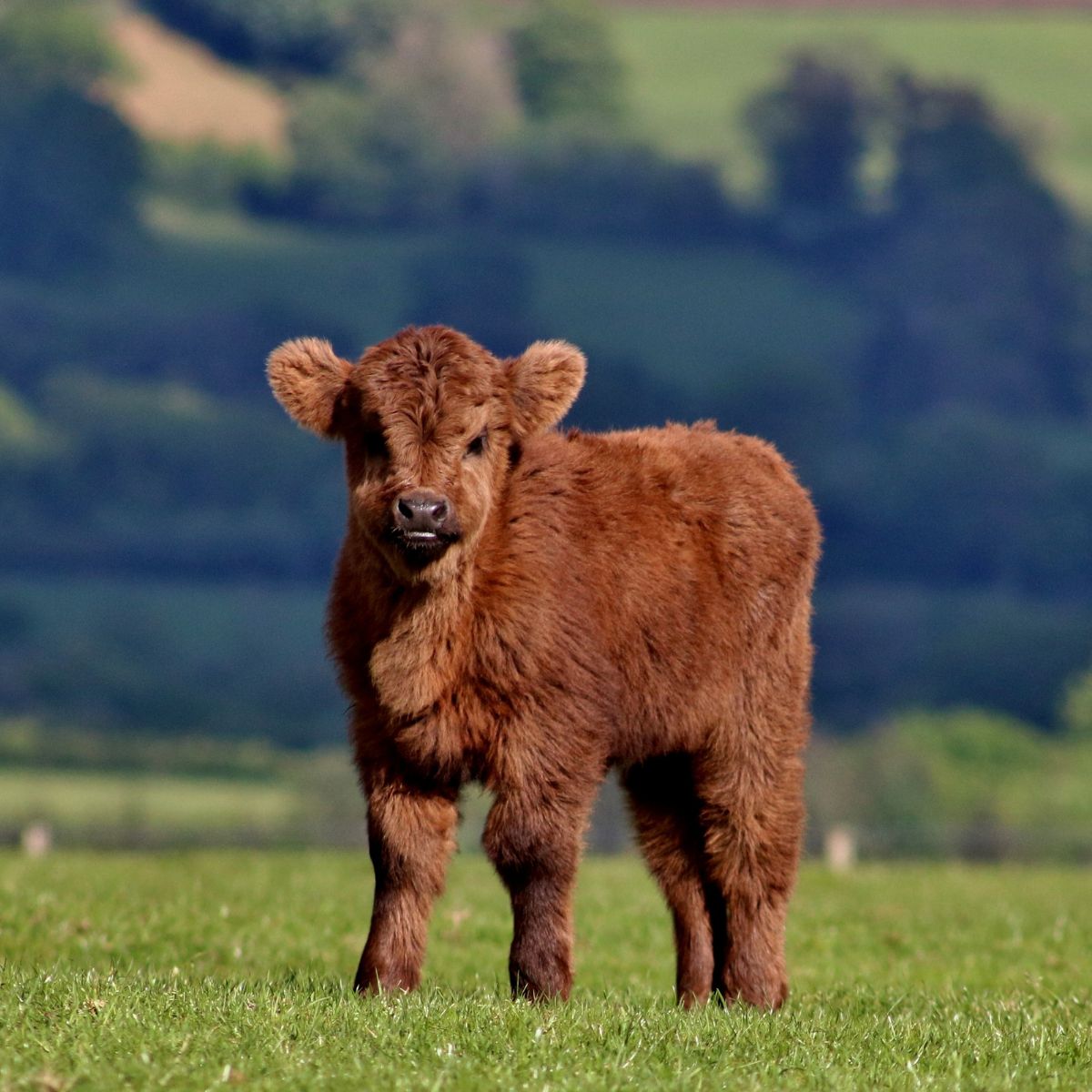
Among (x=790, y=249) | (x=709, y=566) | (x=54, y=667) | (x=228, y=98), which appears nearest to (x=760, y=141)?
(x=790, y=249)

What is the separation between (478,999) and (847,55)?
376 ft

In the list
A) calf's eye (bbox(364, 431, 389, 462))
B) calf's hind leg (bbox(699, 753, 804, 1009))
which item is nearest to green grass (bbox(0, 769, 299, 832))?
calf's hind leg (bbox(699, 753, 804, 1009))

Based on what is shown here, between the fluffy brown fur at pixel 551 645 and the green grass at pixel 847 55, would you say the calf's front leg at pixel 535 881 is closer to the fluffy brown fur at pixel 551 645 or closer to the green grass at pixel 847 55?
the fluffy brown fur at pixel 551 645

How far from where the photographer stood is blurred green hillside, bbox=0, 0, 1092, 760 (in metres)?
88.8

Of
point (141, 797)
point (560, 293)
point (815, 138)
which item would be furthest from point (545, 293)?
point (141, 797)

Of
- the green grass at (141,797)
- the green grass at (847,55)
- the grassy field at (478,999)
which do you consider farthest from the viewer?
the green grass at (847,55)

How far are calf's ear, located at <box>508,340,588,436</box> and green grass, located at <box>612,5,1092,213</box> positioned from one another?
109m

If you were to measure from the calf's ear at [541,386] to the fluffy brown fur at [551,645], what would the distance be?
0.01 metres

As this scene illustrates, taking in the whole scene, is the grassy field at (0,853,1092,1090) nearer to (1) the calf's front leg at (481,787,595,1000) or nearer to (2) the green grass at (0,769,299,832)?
(1) the calf's front leg at (481,787,595,1000)

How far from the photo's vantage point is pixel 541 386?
9.11 m

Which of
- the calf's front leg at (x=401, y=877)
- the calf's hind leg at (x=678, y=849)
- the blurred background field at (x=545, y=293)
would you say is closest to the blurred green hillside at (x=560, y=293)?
the blurred background field at (x=545, y=293)

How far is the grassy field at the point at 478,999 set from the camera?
6520mm

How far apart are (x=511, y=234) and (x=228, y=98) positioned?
19.2m

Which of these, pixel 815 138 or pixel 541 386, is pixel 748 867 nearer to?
pixel 541 386
